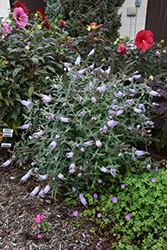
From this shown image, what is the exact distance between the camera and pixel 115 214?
6.01 feet

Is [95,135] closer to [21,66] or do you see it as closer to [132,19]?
[21,66]

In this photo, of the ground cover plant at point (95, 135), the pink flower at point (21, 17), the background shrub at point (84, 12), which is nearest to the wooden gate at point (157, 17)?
the background shrub at point (84, 12)

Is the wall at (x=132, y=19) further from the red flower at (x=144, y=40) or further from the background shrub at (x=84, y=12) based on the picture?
the red flower at (x=144, y=40)

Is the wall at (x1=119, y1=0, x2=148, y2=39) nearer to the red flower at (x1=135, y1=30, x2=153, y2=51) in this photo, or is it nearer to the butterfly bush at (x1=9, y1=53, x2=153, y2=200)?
the red flower at (x1=135, y1=30, x2=153, y2=51)

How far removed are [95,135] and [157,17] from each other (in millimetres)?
6446

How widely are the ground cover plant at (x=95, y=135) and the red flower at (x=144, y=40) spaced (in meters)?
0.01

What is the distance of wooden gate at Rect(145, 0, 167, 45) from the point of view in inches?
259

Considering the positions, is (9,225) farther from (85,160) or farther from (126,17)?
(126,17)

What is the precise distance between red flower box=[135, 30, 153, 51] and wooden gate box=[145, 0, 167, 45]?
5034mm

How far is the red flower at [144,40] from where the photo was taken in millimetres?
2369

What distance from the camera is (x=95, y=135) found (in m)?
1.78

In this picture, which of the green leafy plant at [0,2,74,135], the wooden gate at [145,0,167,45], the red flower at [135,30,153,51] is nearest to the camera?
the green leafy plant at [0,2,74,135]

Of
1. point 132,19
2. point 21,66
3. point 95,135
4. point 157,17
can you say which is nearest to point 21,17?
point 21,66

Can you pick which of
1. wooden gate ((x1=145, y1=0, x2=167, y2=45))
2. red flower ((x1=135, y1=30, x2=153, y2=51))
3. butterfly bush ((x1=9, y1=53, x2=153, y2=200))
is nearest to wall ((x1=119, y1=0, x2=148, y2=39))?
wooden gate ((x1=145, y1=0, x2=167, y2=45))
